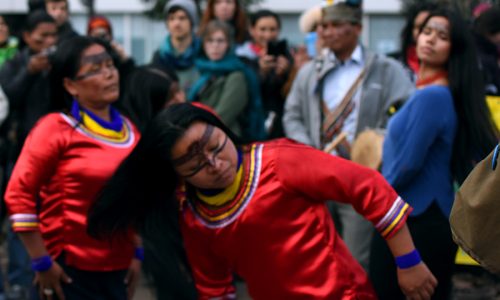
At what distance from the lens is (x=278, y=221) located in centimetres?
367

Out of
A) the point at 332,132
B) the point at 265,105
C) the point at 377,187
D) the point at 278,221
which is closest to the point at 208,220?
the point at 278,221

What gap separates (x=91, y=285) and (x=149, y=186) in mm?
834

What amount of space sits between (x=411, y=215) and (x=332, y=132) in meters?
1.56

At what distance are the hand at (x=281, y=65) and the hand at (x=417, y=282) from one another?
13.0 ft

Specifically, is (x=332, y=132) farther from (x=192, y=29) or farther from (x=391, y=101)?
(x=192, y=29)

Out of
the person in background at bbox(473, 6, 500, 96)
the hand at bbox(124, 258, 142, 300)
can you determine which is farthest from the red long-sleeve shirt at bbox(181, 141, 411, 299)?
the person in background at bbox(473, 6, 500, 96)

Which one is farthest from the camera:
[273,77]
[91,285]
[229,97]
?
[273,77]

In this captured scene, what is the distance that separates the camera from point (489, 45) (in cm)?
599

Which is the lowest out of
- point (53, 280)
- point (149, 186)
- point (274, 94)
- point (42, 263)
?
point (53, 280)

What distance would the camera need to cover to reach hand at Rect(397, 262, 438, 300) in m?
3.54

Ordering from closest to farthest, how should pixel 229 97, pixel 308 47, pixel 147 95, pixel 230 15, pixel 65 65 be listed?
1. pixel 65 65
2. pixel 147 95
3. pixel 229 97
4. pixel 308 47
5. pixel 230 15

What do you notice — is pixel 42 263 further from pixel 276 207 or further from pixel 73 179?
pixel 276 207

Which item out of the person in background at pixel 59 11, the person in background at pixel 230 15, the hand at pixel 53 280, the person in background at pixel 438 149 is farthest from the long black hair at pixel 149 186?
the person in background at pixel 59 11

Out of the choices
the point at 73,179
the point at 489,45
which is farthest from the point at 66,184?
the point at 489,45
